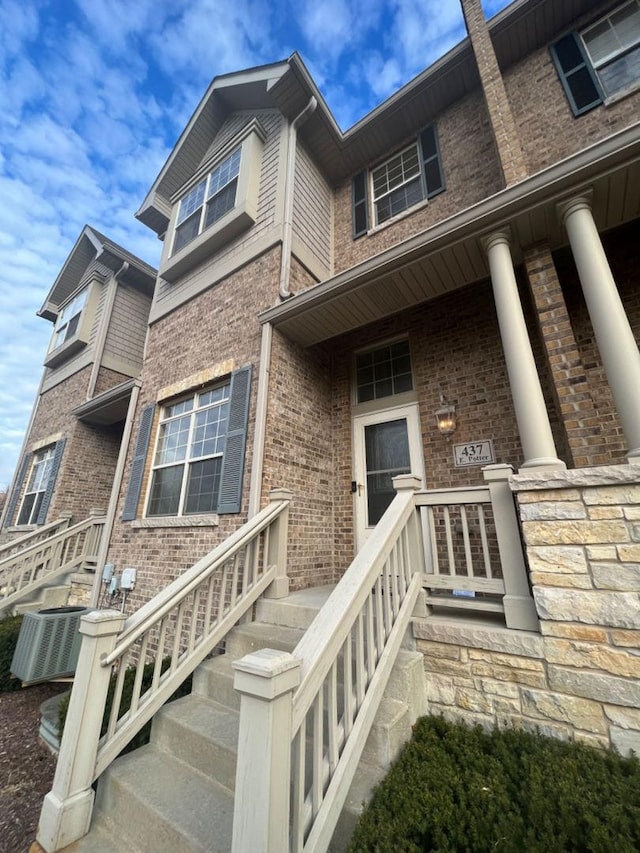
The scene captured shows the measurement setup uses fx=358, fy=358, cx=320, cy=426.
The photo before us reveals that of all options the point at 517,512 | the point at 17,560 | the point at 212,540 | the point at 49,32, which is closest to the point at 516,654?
the point at 517,512

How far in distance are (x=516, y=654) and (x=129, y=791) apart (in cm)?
244

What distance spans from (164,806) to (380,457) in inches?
146

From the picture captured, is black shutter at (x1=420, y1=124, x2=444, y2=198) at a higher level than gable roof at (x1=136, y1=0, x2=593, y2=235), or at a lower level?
lower

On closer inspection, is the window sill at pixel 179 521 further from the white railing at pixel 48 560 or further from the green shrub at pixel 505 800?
the green shrub at pixel 505 800

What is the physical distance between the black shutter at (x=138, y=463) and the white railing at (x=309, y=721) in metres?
4.17

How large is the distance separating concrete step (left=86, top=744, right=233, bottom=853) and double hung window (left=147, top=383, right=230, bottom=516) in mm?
2529

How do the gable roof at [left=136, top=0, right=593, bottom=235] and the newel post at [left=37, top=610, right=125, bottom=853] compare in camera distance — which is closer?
the newel post at [left=37, top=610, right=125, bottom=853]

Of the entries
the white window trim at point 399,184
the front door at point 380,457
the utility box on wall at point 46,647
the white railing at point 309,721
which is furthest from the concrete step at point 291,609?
the white window trim at point 399,184

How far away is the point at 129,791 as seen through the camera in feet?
6.81

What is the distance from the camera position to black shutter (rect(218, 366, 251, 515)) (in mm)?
4164

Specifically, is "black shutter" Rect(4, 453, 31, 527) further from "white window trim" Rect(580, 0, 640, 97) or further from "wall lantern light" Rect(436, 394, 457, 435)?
"white window trim" Rect(580, 0, 640, 97)

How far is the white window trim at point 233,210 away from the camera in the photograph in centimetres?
568

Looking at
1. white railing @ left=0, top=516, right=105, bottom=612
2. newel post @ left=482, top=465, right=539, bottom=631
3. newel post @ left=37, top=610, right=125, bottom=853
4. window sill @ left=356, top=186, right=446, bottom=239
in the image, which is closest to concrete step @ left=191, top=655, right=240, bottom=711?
newel post @ left=37, top=610, right=125, bottom=853

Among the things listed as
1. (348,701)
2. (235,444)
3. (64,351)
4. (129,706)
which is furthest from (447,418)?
(64,351)
